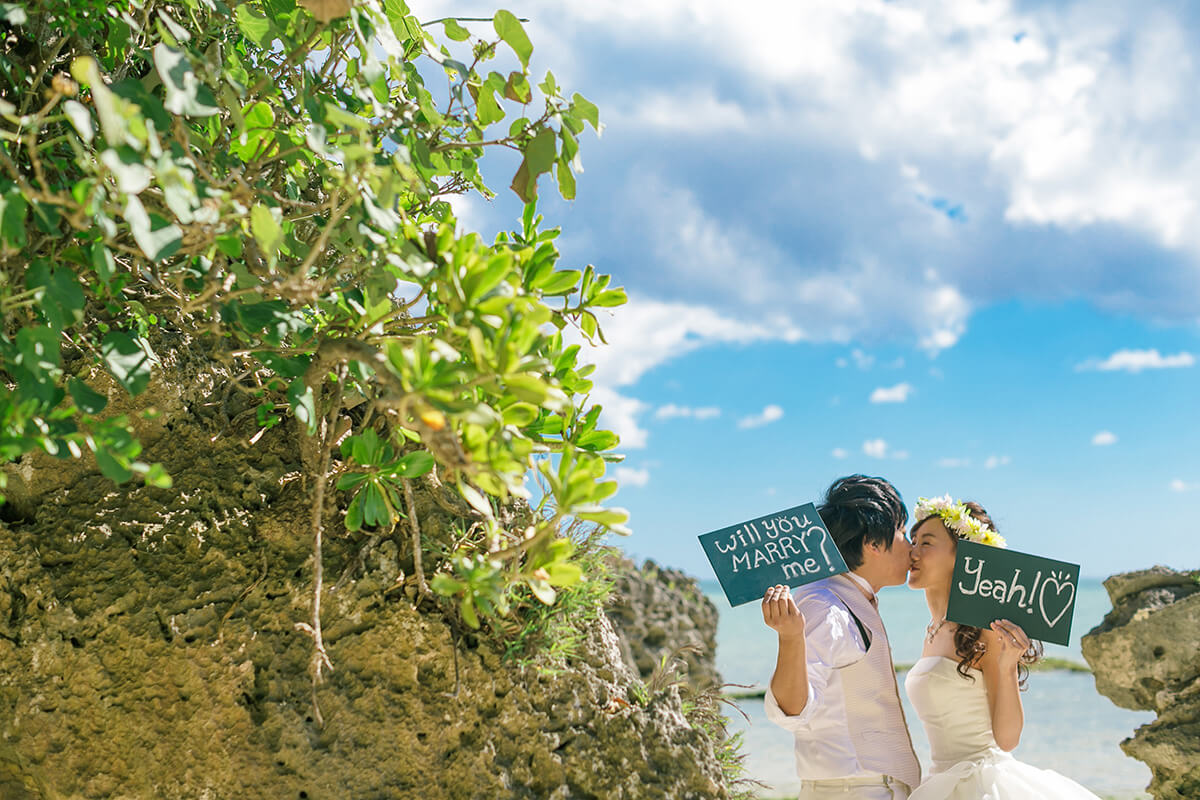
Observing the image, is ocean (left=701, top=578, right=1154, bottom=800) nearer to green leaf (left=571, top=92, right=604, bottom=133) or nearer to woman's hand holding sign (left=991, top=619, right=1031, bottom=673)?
woman's hand holding sign (left=991, top=619, right=1031, bottom=673)

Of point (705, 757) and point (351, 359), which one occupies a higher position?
point (351, 359)

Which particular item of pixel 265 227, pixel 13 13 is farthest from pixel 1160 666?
pixel 13 13

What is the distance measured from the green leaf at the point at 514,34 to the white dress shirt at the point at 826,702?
5.90ft

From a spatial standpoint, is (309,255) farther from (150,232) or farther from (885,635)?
(885,635)

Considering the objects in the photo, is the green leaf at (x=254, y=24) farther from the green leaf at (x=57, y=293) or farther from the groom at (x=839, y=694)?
the groom at (x=839, y=694)

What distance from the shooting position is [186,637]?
78.2 inches

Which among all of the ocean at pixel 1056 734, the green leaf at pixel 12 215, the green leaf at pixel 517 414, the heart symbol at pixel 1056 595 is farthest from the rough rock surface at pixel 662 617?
the green leaf at pixel 12 215

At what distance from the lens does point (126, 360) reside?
1.39m

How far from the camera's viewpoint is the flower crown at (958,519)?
9.79 feet

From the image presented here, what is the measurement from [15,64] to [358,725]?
1.59m

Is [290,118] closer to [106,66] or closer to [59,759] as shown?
[106,66]

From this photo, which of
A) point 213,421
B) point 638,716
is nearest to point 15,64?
point 213,421

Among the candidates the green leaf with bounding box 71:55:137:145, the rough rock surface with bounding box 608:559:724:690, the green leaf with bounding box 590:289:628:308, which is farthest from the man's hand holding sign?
the rough rock surface with bounding box 608:559:724:690

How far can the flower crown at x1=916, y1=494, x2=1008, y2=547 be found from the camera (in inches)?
117
